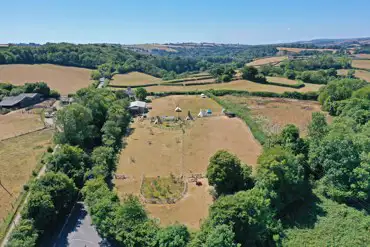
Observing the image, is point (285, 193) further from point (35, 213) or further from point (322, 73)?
point (322, 73)

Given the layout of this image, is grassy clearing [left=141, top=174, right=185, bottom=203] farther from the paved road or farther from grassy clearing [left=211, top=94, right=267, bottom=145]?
grassy clearing [left=211, top=94, right=267, bottom=145]

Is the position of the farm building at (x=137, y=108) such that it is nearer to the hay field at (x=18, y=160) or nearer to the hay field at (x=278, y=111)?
the hay field at (x=18, y=160)

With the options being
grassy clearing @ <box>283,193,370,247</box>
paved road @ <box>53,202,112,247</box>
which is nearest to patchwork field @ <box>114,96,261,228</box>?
paved road @ <box>53,202,112,247</box>

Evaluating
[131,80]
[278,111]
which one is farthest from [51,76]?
[278,111]

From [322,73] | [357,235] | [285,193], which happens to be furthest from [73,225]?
[322,73]

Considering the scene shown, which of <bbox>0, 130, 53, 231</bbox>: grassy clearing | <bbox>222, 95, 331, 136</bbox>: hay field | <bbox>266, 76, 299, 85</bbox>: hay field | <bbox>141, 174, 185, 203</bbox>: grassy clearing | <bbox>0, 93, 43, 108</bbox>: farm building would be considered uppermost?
<bbox>0, 93, 43, 108</bbox>: farm building

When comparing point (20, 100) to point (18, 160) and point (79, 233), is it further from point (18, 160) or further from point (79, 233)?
point (79, 233)

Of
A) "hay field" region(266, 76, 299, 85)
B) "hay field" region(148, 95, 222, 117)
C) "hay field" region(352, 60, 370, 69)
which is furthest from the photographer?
"hay field" region(352, 60, 370, 69)
